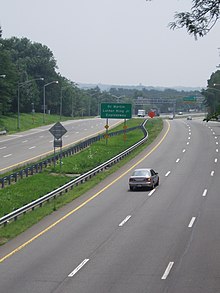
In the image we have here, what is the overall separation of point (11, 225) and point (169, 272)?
1033 cm

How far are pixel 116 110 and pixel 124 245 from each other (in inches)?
1893

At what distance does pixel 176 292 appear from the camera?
50.2ft

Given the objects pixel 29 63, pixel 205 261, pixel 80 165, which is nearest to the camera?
pixel 205 261

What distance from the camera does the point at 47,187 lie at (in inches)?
1499

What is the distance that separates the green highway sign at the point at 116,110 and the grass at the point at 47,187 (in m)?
6.00

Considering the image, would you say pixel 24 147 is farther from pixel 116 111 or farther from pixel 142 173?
pixel 142 173

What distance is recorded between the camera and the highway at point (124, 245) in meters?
16.6

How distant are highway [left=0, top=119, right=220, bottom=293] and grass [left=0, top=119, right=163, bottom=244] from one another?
64 centimetres

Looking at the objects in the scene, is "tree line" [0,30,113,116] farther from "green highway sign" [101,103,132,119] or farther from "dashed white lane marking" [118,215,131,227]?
"dashed white lane marking" [118,215,131,227]

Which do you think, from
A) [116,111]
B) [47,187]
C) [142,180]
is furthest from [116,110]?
[47,187]

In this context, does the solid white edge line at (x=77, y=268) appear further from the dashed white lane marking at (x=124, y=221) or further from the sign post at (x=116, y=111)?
the sign post at (x=116, y=111)

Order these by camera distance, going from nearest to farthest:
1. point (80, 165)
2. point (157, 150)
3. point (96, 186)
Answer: point (96, 186)
point (80, 165)
point (157, 150)

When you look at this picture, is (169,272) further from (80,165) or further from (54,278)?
(80,165)

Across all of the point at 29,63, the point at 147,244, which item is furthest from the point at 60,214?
the point at 29,63
